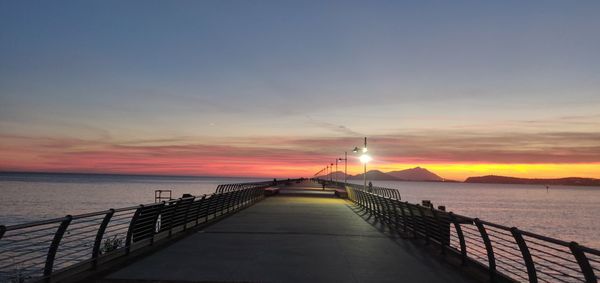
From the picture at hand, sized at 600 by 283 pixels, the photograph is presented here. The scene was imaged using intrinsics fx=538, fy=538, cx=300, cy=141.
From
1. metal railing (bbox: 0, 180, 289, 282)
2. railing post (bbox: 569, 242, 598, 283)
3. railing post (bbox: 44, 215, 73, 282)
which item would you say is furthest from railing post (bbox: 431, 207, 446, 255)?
railing post (bbox: 44, 215, 73, 282)

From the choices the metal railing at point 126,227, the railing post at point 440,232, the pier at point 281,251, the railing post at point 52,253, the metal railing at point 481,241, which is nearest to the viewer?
the metal railing at point 481,241

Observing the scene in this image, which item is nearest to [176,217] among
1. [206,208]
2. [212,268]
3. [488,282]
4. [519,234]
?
[206,208]

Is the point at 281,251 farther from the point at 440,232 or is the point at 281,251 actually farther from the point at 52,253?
the point at 52,253

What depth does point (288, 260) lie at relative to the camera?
36.3ft

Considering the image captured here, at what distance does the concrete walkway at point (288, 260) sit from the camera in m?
9.24

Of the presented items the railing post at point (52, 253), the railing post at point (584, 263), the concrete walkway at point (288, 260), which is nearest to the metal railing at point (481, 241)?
the railing post at point (584, 263)

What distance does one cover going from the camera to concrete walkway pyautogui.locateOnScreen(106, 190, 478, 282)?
9242mm

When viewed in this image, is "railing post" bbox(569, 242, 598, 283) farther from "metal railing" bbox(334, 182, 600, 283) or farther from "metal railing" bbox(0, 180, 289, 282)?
"metal railing" bbox(0, 180, 289, 282)

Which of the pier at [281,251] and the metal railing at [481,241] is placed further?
the pier at [281,251]

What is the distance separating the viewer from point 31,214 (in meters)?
61.3

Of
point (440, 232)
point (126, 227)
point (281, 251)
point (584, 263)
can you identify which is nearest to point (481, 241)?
point (440, 232)

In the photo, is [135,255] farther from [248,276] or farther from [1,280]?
[1,280]

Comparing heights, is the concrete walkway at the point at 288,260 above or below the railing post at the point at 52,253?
below

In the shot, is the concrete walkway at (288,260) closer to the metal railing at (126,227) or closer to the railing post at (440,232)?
the railing post at (440,232)
